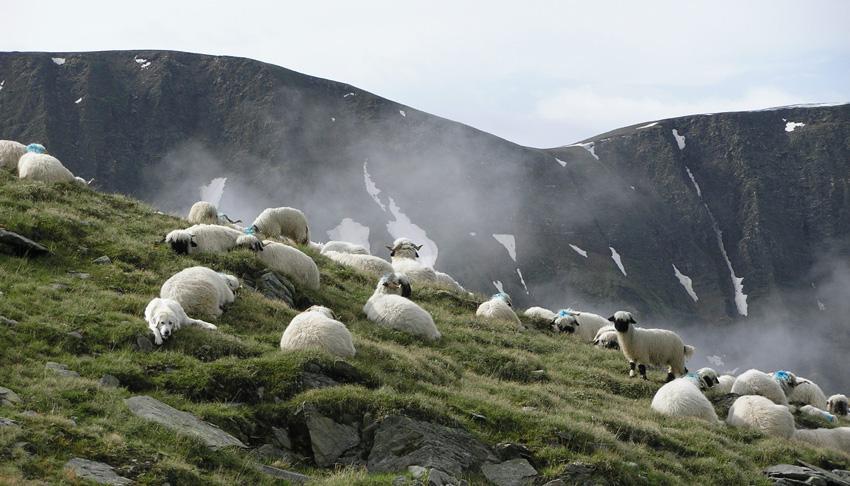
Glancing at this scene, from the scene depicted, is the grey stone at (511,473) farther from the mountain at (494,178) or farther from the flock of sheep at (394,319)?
the mountain at (494,178)

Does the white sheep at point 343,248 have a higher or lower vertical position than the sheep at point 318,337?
higher

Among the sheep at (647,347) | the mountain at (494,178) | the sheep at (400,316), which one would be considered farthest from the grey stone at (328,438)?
the mountain at (494,178)

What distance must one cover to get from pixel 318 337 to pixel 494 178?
484ft

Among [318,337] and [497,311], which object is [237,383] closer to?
[318,337]

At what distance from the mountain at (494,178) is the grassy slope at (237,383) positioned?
339 feet

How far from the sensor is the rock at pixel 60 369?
1212 centimetres

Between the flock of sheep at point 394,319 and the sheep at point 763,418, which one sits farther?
the sheep at point 763,418

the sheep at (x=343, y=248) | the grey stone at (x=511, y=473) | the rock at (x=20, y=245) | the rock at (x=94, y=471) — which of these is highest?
the sheep at (x=343, y=248)

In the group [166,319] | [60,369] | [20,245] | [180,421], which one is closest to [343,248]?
[20,245]

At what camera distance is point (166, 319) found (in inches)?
580

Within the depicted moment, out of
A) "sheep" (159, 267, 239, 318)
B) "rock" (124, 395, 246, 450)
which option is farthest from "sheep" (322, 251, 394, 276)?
"rock" (124, 395, 246, 450)

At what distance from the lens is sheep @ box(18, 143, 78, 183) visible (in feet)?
81.5

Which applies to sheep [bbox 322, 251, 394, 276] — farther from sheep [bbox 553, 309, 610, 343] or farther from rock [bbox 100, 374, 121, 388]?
rock [bbox 100, 374, 121, 388]

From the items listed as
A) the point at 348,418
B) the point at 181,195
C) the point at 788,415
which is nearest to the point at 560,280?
the point at 181,195
